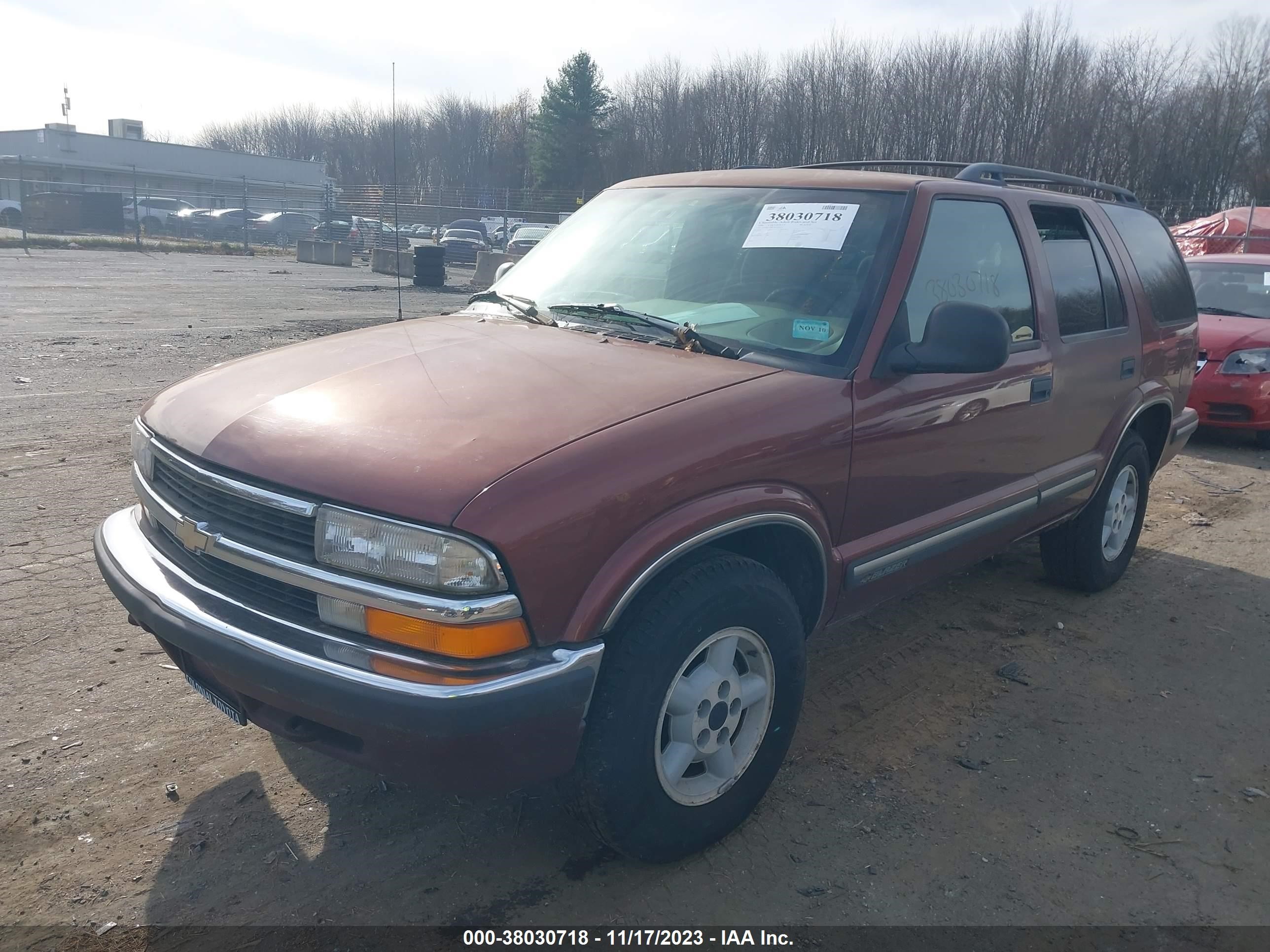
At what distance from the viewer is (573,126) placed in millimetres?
54719

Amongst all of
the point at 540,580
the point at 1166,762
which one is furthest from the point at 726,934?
the point at 1166,762

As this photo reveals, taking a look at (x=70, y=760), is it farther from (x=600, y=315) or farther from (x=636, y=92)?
(x=636, y=92)

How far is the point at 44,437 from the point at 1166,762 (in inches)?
271

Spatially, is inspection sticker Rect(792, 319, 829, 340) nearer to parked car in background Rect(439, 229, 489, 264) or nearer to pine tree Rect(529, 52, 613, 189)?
parked car in background Rect(439, 229, 489, 264)

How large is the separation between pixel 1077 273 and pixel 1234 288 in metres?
6.22

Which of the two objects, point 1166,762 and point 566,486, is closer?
point 566,486

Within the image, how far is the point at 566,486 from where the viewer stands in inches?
89.1

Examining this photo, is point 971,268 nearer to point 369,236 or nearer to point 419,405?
point 419,405

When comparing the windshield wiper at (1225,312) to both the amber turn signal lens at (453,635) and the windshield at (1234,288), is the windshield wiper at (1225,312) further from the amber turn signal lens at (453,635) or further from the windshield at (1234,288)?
the amber turn signal lens at (453,635)

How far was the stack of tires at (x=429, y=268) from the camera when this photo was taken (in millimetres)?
21828

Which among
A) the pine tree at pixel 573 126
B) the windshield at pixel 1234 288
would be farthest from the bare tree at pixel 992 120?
the windshield at pixel 1234 288

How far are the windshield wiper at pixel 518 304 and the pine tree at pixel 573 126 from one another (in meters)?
53.1

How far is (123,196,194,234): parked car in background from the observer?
127 ft

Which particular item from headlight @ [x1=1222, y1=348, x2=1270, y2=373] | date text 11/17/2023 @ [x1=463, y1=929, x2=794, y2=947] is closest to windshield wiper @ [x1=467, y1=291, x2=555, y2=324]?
date text 11/17/2023 @ [x1=463, y1=929, x2=794, y2=947]
